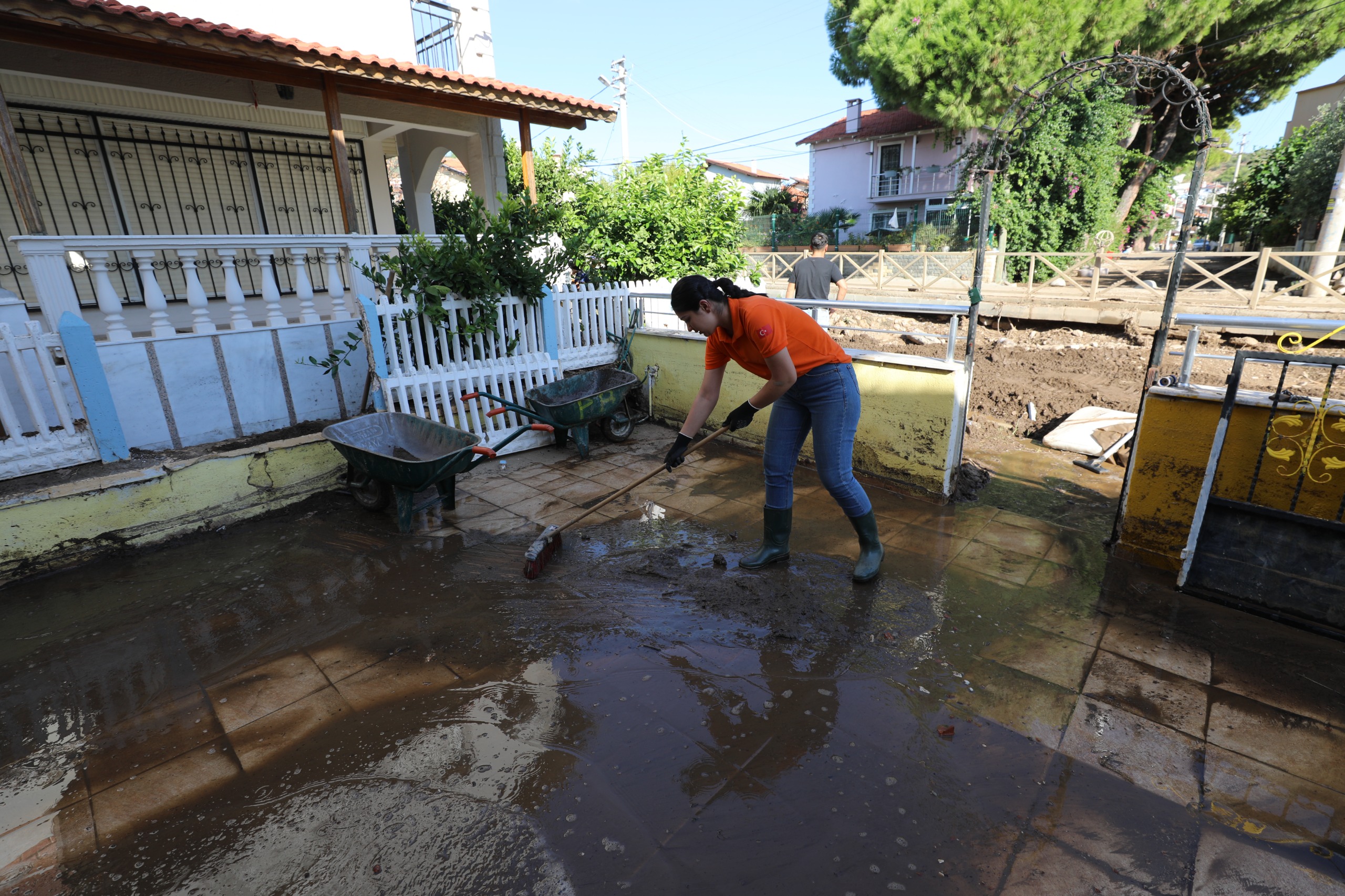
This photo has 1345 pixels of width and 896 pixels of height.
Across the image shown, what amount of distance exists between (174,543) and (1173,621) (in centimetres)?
622

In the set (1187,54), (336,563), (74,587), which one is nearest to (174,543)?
A: (74,587)

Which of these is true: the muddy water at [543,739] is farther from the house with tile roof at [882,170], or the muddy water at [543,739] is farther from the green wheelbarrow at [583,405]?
the house with tile roof at [882,170]

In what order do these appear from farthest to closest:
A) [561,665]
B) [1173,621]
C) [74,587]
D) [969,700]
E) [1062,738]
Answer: [74,587] → [1173,621] → [561,665] → [969,700] → [1062,738]

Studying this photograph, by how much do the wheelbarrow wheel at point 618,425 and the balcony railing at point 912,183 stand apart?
2611 centimetres

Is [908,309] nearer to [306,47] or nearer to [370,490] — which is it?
[370,490]

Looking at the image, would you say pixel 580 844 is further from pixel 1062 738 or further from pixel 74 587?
pixel 74 587

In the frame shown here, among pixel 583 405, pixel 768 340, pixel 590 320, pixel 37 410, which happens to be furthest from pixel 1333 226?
pixel 37 410

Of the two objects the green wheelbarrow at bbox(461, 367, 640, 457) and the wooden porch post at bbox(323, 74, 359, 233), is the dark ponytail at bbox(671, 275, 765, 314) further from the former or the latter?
the wooden porch post at bbox(323, 74, 359, 233)

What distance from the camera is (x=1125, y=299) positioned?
1345cm

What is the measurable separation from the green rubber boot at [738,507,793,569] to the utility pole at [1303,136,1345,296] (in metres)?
16.4

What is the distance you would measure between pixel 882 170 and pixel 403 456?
31398 mm

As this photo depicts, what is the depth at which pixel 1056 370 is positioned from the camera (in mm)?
9188

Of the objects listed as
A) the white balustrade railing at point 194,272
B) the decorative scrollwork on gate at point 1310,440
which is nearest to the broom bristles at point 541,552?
the white balustrade railing at point 194,272

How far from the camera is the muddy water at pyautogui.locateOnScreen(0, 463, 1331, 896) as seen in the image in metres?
1.98
